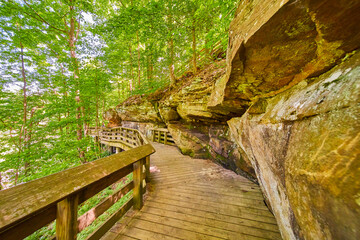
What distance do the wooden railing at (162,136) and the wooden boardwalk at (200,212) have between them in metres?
4.54

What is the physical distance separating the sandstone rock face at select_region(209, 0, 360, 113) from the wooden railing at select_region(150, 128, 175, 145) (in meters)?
6.82

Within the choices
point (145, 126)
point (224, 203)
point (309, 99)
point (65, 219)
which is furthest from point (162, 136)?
point (309, 99)

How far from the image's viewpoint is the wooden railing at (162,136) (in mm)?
8273

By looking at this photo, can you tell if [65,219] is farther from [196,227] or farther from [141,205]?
[196,227]

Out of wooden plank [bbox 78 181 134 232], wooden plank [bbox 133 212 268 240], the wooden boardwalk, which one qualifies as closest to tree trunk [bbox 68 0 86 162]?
the wooden boardwalk

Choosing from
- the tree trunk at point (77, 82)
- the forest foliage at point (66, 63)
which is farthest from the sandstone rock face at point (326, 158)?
the tree trunk at point (77, 82)

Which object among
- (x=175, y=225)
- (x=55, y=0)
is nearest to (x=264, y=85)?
(x=175, y=225)

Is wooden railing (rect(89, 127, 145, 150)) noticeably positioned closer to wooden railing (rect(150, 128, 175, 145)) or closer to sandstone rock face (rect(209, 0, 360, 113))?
wooden railing (rect(150, 128, 175, 145))

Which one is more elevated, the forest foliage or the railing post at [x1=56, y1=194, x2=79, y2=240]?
the forest foliage

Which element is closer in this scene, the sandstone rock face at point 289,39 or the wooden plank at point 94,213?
the sandstone rock face at point 289,39

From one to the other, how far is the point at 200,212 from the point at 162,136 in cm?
691

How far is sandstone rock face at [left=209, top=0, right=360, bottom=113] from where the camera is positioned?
0.87 m

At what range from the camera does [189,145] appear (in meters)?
5.93

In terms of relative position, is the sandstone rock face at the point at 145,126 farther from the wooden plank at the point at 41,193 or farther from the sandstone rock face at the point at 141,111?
the wooden plank at the point at 41,193
